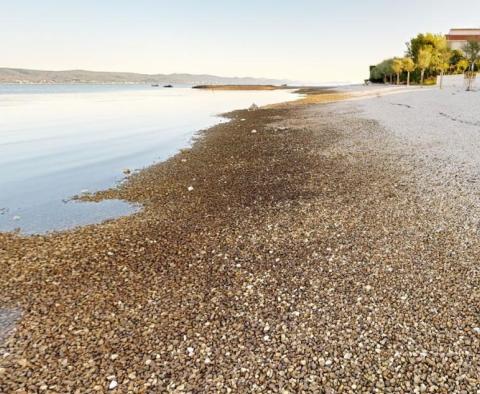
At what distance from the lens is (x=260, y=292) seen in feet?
24.7

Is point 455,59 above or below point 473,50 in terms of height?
above

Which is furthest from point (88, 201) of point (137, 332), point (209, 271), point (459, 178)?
point (459, 178)

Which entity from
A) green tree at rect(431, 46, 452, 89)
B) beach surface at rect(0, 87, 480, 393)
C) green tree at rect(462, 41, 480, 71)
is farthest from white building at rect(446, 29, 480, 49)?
beach surface at rect(0, 87, 480, 393)

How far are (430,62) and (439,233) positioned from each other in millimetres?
111372

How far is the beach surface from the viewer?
17.9ft

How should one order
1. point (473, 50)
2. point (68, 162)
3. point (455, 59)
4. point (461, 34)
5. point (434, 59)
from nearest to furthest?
point (68, 162) < point (473, 50) < point (434, 59) < point (455, 59) < point (461, 34)

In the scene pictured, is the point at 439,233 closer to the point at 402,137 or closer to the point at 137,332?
the point at 137,332

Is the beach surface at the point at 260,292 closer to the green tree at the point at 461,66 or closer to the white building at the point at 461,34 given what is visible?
the green tree at the point at 461,66

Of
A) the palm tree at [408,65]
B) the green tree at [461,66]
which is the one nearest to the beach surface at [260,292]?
the green tree at [461,66]

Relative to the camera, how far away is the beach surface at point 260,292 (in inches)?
215

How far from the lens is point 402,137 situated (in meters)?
24.9

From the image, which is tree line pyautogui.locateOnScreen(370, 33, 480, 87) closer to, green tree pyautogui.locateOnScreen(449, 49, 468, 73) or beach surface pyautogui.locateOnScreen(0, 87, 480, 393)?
green tree pyautogui.locateOnScreen(449, 49, 468, 73)

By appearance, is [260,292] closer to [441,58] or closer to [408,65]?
[441,58]

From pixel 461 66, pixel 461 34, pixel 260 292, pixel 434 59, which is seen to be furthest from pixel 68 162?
pixel 461 34
